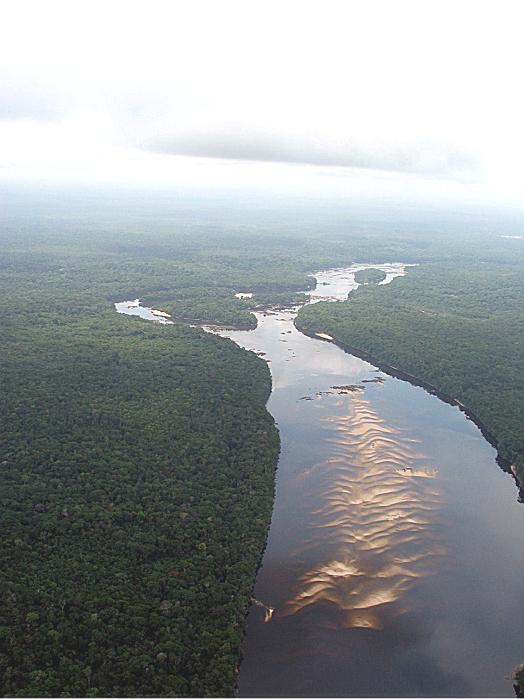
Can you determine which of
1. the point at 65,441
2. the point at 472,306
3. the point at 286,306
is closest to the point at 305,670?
the point at 65,441

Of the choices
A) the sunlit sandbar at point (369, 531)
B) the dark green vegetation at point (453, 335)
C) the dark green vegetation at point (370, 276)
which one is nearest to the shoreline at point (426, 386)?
the dark green vegetation at point (453, 335)

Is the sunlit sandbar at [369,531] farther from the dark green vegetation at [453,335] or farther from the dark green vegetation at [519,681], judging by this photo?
the dark green vegetation at [453,335]

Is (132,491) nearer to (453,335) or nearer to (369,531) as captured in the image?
(369,531)

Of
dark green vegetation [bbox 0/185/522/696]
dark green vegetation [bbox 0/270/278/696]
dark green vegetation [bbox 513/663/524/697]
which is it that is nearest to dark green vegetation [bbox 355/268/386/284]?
dark green vegetation [bbox 0/185/522/696]

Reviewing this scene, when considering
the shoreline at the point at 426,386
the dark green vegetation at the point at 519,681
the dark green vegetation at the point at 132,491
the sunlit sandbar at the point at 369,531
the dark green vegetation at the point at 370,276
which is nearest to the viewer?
the dark green vegetation at the point at 132,491

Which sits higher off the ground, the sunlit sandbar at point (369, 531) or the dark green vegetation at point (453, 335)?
the dark green vegetation at point (453, 335)

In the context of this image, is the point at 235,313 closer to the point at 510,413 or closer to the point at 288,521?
the point at 510,413

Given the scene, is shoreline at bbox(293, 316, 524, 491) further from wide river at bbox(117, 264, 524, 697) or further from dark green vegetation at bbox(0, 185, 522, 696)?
dark green vegetation at bbox(0, 185, 522, 696)
